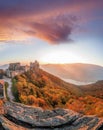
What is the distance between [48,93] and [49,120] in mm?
16026

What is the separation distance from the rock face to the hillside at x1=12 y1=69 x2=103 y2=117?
1062 cm

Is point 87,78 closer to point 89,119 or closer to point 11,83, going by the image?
point 11,83

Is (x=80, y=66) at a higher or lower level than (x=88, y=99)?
higher

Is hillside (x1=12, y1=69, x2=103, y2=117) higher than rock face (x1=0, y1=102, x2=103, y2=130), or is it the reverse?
rock face (x1=0, y1=102, x2=103, y2=130)

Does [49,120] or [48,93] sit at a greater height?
[49,120]

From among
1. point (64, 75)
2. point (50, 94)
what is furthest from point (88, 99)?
point (64, 75)

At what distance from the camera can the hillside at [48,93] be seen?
63.5ft

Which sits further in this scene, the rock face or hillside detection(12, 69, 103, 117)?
hillside detection(12, 69, 103, 117)

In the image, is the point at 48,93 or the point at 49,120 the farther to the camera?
the point at 48,93

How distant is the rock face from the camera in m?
6.86

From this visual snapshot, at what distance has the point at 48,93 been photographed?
907 inches

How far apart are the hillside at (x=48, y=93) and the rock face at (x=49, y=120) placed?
1062 cm

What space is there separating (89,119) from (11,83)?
1674 cm

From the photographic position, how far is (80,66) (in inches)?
1029
